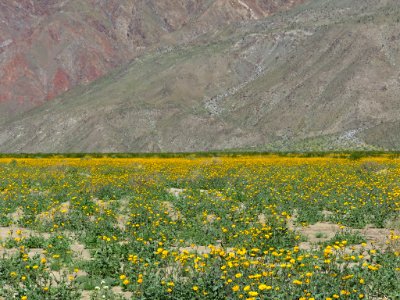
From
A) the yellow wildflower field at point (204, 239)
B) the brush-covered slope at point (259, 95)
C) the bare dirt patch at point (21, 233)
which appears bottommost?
the bare dirt patch at point (21, 233)

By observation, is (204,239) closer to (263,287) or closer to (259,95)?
(263,287)

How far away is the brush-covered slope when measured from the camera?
324 ft

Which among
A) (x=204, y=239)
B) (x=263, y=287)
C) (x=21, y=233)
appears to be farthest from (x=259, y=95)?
(x=263, y=287)

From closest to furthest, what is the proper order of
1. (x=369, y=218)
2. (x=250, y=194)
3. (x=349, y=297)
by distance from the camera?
(x=349, y=297) → (x=369, y=218) → (x=250, y=194)

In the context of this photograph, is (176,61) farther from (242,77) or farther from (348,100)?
(348,100)

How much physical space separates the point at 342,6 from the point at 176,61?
5167 centimetres

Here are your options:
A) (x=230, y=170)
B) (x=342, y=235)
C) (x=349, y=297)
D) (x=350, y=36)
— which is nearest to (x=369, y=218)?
(x=342, y=235)

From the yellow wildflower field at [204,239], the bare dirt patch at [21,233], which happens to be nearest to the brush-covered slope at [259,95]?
the yellow wildflower field at [204,239]

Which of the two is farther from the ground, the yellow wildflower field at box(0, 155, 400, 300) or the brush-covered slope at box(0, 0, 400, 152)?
the brush-covered slope at box(0, 0, 400, 152)

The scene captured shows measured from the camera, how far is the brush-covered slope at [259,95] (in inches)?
3885

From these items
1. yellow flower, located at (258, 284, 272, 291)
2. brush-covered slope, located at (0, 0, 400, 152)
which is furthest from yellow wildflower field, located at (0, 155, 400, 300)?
brush-covered slope, located at (0, 0, 400, 152)

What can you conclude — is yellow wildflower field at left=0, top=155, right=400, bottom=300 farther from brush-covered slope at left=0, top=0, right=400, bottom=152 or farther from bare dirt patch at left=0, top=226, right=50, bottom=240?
brush-covered slope at left=0, top=0, right=400, bottom=152

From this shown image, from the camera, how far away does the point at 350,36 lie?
115 meters

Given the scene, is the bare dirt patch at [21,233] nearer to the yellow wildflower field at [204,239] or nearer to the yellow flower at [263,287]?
the yellow wildflower field at [204,239]
